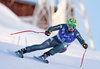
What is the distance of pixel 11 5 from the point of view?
1641 inches

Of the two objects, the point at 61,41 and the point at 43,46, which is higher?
the point at 61,41

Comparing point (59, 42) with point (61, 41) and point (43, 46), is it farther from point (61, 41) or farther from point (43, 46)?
point (43, 46)

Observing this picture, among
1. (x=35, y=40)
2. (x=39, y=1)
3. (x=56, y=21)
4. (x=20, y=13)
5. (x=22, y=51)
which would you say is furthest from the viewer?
(x=20, y=13)

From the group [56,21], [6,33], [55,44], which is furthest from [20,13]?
[55,44]

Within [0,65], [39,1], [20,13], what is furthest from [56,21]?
[20,13]

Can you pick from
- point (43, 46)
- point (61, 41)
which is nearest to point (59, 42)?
point (61, 41)

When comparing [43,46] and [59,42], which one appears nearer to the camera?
[43,46]

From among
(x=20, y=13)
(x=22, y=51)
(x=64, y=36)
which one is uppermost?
(x=64, y=36)

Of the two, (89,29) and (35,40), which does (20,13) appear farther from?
(35,40)

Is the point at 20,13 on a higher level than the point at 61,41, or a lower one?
lower

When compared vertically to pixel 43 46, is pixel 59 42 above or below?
above

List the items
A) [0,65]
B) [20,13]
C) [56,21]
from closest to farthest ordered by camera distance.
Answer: [0,65]
[56,21]
[20,13]

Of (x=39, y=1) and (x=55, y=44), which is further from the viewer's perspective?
(x=39, y=1)

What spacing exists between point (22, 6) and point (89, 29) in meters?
20.3
